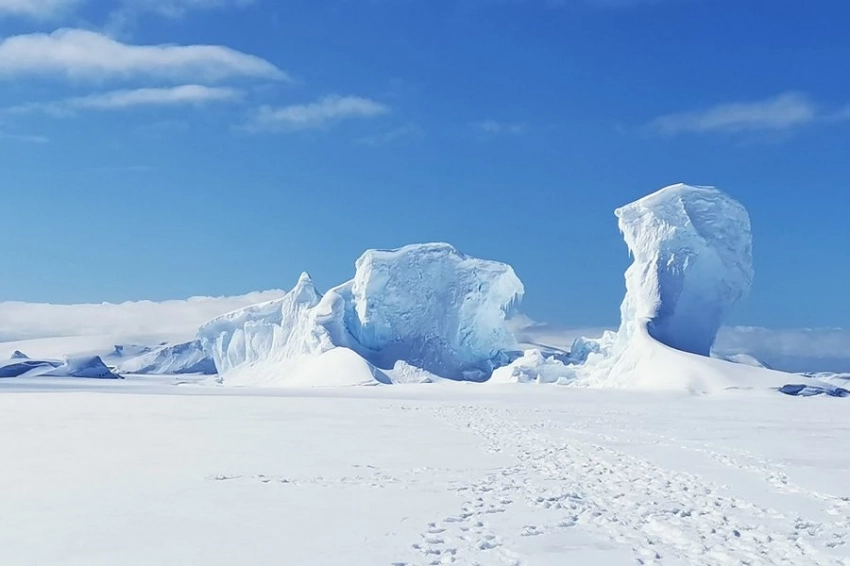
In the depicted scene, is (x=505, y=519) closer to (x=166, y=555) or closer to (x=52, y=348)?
(x=166, y=555)

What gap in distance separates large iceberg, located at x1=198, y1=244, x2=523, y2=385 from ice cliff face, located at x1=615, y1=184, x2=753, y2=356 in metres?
8.63

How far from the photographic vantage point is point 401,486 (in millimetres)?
7574

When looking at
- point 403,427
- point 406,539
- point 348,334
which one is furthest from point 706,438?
point 348,334

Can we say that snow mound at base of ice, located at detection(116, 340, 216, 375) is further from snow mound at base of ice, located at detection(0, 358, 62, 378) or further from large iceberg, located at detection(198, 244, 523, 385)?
large iceberg, located at detection(198, 244, 523, 385)

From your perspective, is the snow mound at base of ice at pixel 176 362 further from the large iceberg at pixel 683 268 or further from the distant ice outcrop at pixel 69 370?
the large iceberg at pixel 683 268

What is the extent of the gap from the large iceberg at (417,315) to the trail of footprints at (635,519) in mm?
28072

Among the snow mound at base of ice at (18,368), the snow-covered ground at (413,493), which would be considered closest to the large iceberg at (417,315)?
the snow mound at base of ice at (18,368)

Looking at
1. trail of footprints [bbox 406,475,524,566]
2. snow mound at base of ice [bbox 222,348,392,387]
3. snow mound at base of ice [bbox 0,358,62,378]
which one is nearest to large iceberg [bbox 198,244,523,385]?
snow mound at base of ice [bbox 222,348,392,387]

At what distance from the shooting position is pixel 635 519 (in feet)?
20.3

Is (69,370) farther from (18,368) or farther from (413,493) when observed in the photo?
(413,493)

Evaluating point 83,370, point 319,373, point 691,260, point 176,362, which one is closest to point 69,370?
point 83,370

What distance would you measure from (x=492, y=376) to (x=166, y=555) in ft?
104

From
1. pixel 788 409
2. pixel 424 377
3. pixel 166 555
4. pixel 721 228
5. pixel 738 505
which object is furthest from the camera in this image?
pixel 424 377

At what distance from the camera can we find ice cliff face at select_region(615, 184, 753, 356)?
30.7 meters
